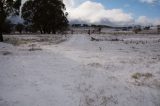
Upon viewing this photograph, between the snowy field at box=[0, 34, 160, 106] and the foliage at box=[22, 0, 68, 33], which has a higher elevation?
the foliage at box=[22, 0, 68, 33]

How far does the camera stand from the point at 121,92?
25.6 ft

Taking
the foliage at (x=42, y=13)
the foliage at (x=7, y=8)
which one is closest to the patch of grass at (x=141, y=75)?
the foliage at (x=7, y=8)

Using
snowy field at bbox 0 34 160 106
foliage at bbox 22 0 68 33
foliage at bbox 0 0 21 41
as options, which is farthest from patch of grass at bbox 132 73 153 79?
foliage at bbox 22 0 68 33

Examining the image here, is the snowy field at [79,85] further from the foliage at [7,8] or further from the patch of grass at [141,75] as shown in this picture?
the foliage at [7,8]

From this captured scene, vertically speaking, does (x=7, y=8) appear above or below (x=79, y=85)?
above

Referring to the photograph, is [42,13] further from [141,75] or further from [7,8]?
[141,75]

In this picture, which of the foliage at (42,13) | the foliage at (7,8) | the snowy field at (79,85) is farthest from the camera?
the foliage at (42,13)

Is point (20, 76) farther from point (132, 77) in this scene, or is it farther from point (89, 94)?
point (132, 77)

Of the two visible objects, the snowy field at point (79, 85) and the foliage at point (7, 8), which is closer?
the snowy field at point (79, 85)

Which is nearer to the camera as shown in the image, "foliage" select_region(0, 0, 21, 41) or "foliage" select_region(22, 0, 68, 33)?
"foliage" select_region(0, 0, 21, 41)

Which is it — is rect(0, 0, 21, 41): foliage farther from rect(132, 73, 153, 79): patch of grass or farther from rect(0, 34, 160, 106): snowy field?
rect(132, 73, 153, 79): patch of grass

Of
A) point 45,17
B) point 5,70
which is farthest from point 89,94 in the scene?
point 45,17

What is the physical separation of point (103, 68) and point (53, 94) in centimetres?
464

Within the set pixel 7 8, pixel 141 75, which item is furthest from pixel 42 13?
pixel 141 75
